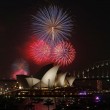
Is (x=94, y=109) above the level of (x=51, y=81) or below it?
below

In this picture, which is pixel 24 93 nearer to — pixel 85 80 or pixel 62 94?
pixel 62 94

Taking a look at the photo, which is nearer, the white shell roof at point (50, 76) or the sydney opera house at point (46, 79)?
the white shell roof at point (50, 76)

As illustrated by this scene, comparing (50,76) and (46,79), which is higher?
(50,76)

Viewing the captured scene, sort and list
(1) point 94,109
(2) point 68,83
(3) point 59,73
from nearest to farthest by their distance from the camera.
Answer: (1) point 94,109
(3) point 59,73
(2) point 68,83

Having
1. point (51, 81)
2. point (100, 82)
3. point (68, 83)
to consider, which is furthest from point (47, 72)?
point (100, 82)

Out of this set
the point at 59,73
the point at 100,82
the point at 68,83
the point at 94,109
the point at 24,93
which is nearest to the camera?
the point at 94,109

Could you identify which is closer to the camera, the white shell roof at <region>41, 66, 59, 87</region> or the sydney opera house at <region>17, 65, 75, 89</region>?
the white shell roof at <region>41, 66, 59, 87</region>

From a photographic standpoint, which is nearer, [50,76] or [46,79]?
[50,76]

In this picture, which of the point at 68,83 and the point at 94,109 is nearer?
the point at 94,109
